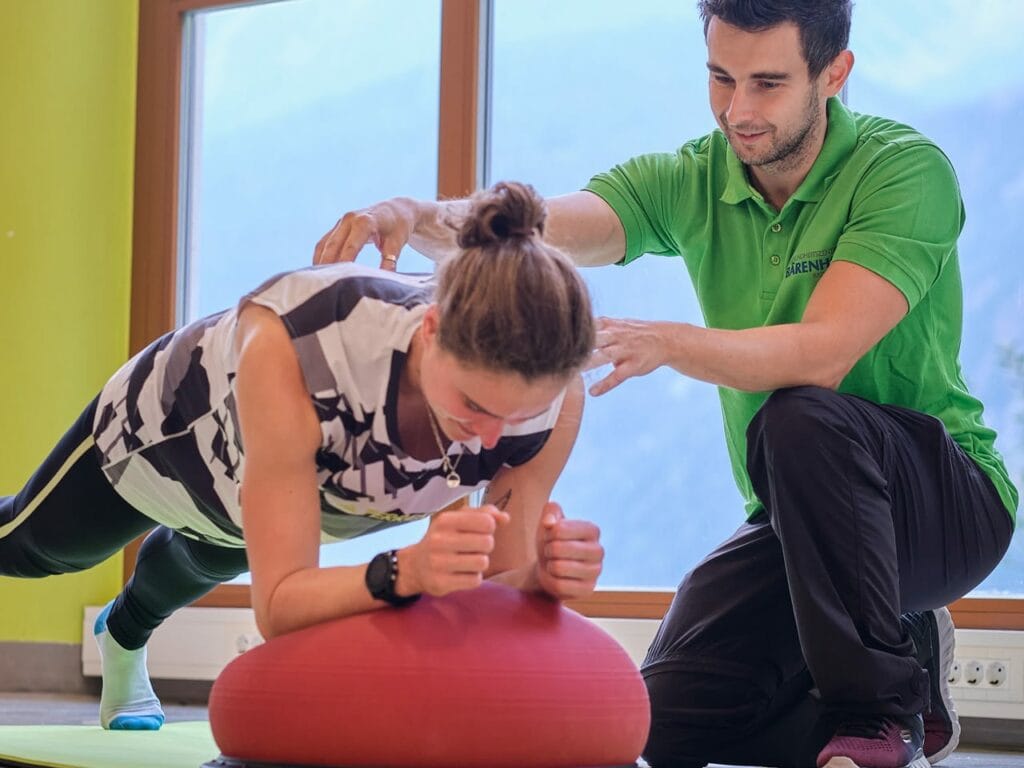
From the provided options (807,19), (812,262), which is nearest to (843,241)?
(812,262)

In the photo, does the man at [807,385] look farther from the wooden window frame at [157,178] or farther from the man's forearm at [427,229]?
the wooden window frame at [157,178]

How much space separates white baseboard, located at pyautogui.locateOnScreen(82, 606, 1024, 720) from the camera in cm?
319

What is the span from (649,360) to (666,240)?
676 millimetres

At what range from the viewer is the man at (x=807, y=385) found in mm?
2025

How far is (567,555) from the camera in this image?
1.71m

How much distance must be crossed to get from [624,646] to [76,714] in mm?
1384

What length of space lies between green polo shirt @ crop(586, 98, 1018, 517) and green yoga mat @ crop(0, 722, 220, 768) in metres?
1.09

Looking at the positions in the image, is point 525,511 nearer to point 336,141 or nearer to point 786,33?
point 786,33

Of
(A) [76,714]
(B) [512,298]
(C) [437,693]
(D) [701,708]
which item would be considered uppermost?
(B) [512,298]

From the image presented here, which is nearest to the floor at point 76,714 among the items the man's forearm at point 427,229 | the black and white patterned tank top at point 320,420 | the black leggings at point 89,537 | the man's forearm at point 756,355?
the black leggings at point 89,537

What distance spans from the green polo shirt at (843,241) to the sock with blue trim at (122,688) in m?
1.25

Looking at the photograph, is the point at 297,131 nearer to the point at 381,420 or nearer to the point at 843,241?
the point at 843,241

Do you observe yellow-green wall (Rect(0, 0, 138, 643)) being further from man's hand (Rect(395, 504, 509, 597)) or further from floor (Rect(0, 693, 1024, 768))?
man's hand (Rect(395, 504, 509, 597))

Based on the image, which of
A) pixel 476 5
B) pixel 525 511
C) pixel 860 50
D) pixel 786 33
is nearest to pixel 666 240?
pixel 786 33
